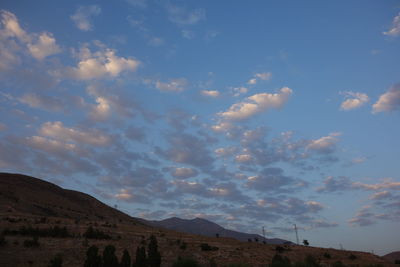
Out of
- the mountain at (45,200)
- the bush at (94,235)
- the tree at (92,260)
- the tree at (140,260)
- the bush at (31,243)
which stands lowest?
the tree at (92,260)

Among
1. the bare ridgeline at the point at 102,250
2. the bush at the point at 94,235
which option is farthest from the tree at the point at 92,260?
the bush at the point at 94,235

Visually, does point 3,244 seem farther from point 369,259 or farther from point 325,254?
point 369,259

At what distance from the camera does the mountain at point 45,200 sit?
61688 millimetres

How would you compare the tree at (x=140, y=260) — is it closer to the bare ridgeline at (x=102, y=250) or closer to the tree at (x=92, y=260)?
the bare ridgeline at (x=102, y=250)

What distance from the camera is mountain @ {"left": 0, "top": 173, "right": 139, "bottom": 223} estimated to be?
6169 cm

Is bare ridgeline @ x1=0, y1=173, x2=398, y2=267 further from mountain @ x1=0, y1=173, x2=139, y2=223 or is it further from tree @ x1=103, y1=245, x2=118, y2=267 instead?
mountain @ x1=0, y1=173, x2=139, y2=223

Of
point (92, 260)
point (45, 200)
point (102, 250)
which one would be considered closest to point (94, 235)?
point (102, 250)

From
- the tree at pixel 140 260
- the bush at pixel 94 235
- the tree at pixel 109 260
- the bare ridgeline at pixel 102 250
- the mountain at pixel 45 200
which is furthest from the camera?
the mountain at pixel 45 200

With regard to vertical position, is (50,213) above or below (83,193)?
below

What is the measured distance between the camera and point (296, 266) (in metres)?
31.0

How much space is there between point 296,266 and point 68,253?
22.7 m

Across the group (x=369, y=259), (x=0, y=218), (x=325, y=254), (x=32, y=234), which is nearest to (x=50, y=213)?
(x=0, y=218)

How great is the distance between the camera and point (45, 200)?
2852 inches

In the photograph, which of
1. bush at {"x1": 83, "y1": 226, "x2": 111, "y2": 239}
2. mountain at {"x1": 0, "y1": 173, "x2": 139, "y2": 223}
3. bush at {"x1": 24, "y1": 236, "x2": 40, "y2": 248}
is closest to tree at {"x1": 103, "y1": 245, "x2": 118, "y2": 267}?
bush at {"x1": 24, "y1": 236, "x2": 40, "y2": 248}
